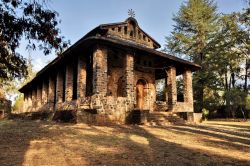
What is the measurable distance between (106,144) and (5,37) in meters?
3.81

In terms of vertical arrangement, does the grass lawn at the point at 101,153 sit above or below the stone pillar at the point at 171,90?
below

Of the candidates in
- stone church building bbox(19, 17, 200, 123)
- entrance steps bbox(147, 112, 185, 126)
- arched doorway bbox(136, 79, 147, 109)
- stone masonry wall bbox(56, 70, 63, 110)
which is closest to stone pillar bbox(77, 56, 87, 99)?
stone church building bbox(19, 17, 200, 123)

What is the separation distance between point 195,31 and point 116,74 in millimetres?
19183

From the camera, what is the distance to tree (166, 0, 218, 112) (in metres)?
33.2

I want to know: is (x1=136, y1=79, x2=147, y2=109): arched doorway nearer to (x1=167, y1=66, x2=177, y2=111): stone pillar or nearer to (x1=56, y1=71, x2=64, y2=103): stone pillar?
(x1=167, y1=66, x2=177, y2=111): stone pillar

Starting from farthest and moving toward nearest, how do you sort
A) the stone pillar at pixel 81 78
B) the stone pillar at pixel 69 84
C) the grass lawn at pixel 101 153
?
the stone pillar at pixel 69 84, the stone pillar at pixel 81 78, the grass lawn at pixel 101 153

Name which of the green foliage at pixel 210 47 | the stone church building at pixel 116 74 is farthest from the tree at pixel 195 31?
the stone church building at pixel 116 74

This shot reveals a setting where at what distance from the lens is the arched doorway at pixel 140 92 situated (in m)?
20.4

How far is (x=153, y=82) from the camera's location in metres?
21.0

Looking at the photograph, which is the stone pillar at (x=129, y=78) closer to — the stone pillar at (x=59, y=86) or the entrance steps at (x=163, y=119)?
the entrance steps at (x=163, y=119)

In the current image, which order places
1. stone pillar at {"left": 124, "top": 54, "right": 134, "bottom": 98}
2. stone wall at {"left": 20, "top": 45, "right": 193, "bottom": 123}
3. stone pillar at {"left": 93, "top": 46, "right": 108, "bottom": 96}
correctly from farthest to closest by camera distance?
stone pillar at {"left": 124, "top": 54, "right": 134, "bottom": 98} < stone pillar at {"left": 93, "top": 46, "right": 108, "bottom": 96} < stone wall at {"left": 20, "top": 45, "right": 193, "bottom": 123}

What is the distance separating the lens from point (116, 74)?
1912 centimetres

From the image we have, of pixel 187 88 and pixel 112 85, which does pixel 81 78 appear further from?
pixel 187 88

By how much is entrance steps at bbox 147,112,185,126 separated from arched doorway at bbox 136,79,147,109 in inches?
181
